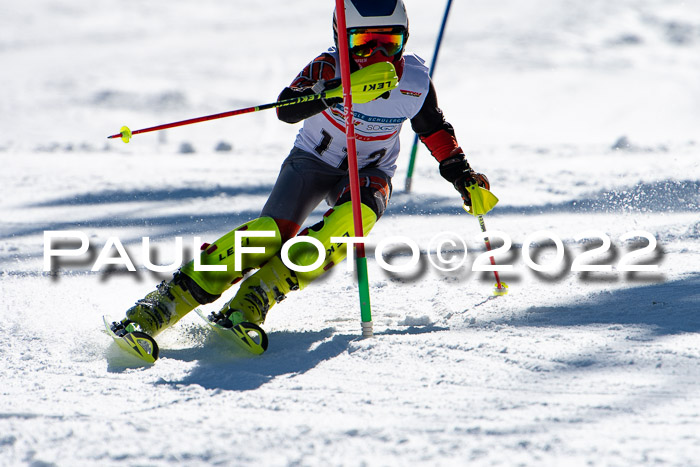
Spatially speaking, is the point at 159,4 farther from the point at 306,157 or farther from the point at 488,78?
the point at 306,157

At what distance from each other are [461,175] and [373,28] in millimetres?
785

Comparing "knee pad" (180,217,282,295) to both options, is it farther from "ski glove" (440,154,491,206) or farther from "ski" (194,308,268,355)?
"ski glove" (440,154,491,206)

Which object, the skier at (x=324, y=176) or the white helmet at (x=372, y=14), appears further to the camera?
the white helmet at (x=372, y=14)

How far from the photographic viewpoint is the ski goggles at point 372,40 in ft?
9.86

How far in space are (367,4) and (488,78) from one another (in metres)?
11.4

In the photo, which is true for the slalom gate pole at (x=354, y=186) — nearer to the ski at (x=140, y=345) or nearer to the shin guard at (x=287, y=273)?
the shin guard at (x=287, y=273)

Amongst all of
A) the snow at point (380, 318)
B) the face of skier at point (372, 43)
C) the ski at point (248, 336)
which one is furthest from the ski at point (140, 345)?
the face of skier at point (372, 43)

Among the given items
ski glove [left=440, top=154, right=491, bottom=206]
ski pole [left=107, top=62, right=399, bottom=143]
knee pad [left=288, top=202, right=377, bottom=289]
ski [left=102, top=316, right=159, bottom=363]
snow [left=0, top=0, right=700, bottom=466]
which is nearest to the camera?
snow [left=0, top=0, right=700, bottom=466]

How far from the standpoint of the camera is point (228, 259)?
2.85 meters

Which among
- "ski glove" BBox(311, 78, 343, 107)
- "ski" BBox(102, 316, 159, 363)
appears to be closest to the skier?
"ski glove" BBox(311, 78, 343, 107)

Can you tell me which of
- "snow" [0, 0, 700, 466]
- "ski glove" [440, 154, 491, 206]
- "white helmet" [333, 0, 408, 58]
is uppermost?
"white helmet" [333, 0, 408, 58]

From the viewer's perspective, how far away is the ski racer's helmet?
2.99 m

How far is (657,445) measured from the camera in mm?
1660

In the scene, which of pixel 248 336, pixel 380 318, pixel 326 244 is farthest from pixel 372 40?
pixel 248 336
